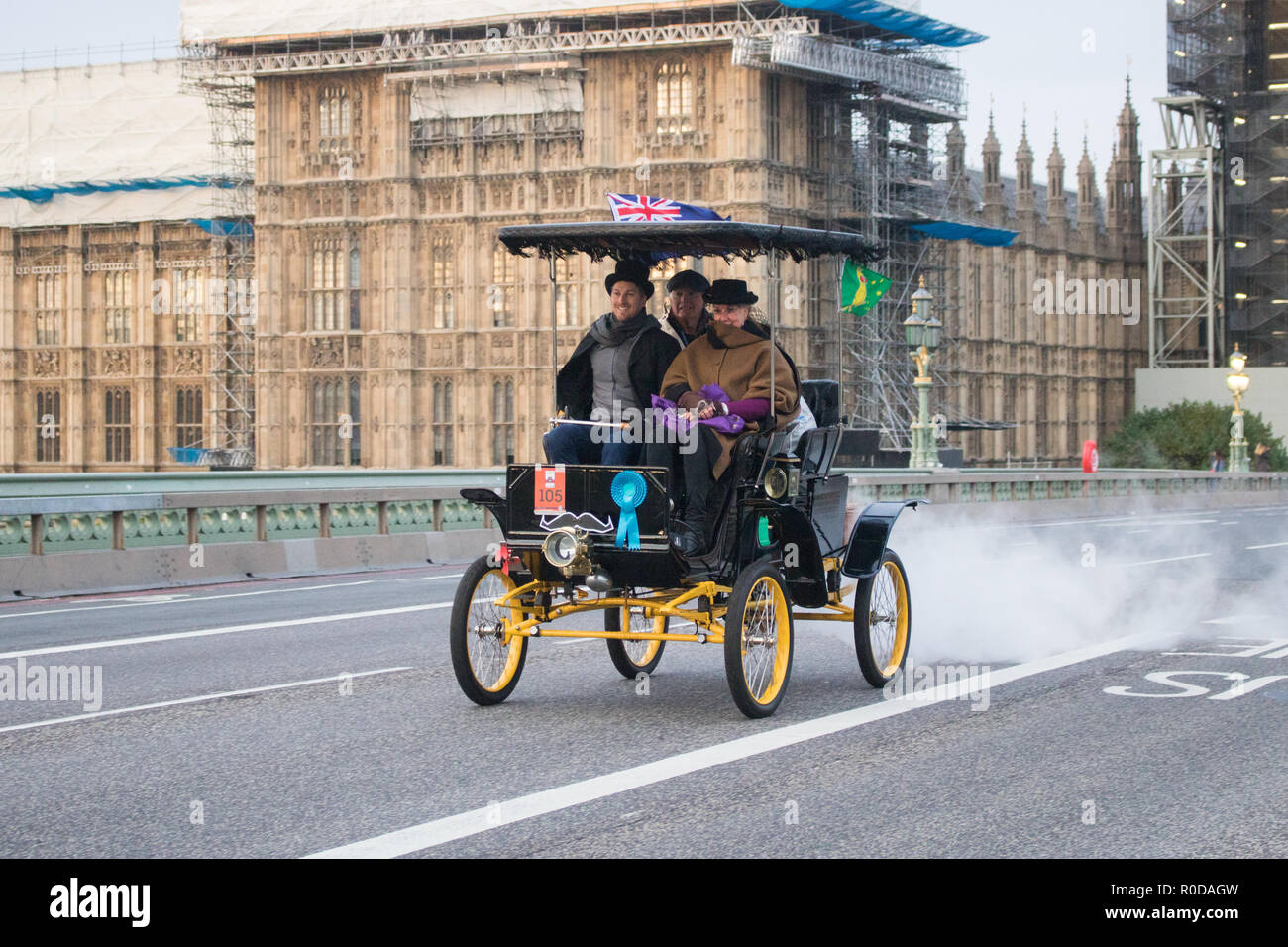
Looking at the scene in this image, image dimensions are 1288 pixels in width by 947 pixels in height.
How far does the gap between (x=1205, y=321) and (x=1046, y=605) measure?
6974 centimetres

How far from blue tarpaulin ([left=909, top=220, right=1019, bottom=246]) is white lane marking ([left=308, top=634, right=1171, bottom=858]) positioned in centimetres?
4983

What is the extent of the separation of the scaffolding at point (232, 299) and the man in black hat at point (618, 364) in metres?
56.4

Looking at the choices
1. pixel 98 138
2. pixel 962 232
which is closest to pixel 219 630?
pixel 962 232

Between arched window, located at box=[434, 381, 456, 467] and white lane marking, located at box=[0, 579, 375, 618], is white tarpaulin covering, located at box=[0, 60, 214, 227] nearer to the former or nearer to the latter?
arched window, located at box=[434, 381, 456, 467]

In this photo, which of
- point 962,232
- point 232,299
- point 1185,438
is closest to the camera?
point 962,232

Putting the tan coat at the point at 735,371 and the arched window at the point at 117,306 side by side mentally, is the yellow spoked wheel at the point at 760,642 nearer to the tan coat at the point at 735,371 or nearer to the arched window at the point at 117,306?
the tan coat at the point at 735,371

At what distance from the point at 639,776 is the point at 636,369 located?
2.80 meters

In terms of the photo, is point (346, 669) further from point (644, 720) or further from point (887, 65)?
point (887, 65)

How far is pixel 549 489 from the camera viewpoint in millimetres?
9016

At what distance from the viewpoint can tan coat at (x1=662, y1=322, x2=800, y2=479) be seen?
31.2 feet

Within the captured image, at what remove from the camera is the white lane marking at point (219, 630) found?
40.0 feet

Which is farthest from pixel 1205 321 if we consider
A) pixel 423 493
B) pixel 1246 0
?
pixel 423 493

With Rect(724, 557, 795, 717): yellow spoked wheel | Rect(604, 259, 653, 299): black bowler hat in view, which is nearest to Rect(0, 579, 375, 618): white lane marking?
Rect(604, 259, 653, 299): black bowler hat

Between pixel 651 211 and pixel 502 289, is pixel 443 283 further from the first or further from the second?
pixel 651 211
